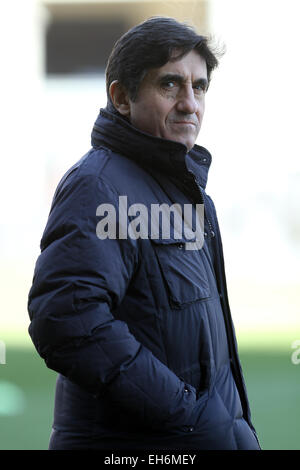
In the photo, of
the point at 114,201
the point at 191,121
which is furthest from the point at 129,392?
the point at 191,121

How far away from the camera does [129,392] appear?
6.95ft

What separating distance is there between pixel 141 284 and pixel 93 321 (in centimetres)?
20

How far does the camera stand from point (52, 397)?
21.4 feet

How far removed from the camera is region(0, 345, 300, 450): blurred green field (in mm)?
5473

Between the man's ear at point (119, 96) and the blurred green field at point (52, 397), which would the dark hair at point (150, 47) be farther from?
the blurred green field at point (52, 397)

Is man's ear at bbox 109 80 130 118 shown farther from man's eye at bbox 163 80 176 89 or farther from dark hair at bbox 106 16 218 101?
man's eye at bbox 163 80 176 89

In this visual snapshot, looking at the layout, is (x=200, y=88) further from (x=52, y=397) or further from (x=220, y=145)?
(x=220, y=145)

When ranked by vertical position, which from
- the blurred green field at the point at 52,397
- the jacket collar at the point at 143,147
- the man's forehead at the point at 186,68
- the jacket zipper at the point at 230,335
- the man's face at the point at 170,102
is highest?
the man's forehead at the point at 186,68

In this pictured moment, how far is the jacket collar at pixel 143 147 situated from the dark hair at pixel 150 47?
0.36ft

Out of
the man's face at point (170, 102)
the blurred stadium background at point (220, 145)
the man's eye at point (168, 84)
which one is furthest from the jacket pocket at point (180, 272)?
the blurred stadium background at point (220, 145)

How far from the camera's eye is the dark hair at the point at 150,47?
2375 millimetres

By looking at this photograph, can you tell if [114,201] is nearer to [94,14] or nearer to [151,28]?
[151,28]

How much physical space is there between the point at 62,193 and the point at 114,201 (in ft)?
0.50

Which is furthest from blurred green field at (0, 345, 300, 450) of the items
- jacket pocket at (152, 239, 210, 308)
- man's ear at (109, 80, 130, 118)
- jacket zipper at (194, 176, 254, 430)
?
man's ear at (109, 80, 130, 118)
